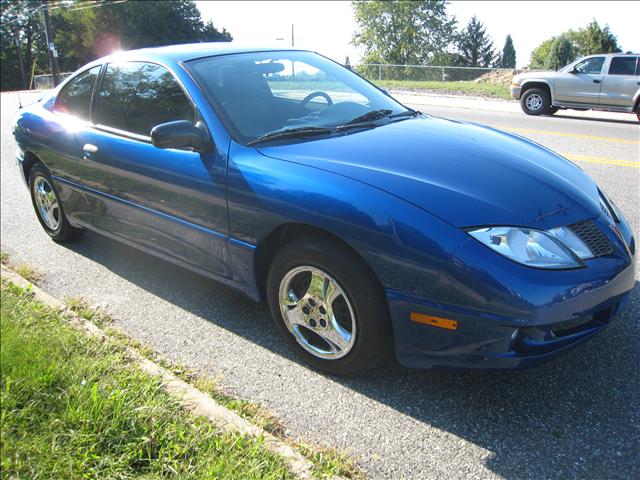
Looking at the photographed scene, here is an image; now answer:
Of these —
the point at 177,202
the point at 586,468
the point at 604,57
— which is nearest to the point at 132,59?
the point at 177,202

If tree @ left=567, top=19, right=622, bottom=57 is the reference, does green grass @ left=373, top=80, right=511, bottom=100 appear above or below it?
below

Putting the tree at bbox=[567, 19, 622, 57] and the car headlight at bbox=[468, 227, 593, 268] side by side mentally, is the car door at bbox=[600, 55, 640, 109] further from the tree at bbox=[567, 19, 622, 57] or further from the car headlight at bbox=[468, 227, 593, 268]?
the tree at bbox=[567, 19, 622, 57]

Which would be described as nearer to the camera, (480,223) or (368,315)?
(480,223)

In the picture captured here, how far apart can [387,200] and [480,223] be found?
423 millimetres

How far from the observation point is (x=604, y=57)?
47.3 ft

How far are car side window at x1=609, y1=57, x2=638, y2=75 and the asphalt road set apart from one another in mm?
12427

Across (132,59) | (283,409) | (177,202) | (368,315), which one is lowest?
(283,409)

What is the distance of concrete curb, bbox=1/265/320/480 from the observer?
2.38 metres

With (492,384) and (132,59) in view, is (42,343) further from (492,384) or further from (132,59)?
(492,384)

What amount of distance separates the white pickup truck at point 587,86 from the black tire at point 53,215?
523 inches

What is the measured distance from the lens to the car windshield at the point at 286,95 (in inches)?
134

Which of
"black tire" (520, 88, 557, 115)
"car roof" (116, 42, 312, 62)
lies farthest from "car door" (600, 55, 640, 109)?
"car roof" (116, 42, 312, 62)

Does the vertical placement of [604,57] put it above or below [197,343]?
above

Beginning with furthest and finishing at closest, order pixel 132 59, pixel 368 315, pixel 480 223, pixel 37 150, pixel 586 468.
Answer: pixel 37 150
pixel 132 59
pixel 368 315
pixel 480 223
pixel 586 468
